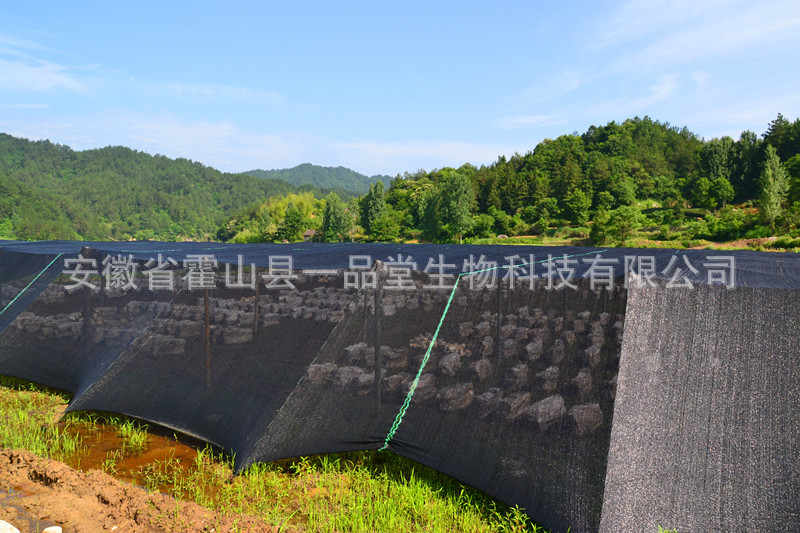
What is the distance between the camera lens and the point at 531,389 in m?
2.89

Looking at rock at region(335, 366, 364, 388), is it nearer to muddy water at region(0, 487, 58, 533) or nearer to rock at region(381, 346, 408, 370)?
rock at region(381, 346, 408, 370)

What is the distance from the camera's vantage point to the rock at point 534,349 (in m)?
2.99

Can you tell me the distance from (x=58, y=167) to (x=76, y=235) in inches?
2452

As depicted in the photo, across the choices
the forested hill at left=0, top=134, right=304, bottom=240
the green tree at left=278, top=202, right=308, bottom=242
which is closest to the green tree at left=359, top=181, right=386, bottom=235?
the green tree at left=278, top=202, right=308, bottom=242

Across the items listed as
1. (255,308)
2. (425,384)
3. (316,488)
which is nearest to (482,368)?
(425,384)

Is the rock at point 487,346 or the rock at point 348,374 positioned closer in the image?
the rock at point 487,346

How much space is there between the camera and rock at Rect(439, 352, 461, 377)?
124 inches

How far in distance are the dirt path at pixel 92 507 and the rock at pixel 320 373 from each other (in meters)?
0.88

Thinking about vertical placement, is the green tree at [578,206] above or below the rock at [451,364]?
above

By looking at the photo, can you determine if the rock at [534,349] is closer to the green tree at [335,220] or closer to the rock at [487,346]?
the rock at [487,346]

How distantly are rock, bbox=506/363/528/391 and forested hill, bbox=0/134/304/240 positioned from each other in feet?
255

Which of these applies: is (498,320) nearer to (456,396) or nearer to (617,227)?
(456,396)

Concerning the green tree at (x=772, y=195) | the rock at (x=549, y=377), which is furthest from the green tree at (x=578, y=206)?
the rock at (x=549, y=377)

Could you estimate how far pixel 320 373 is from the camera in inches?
132
